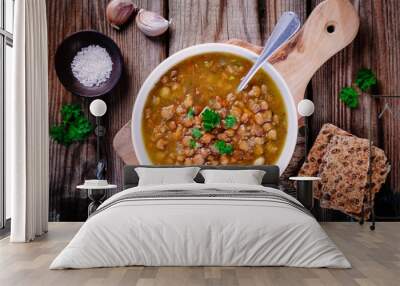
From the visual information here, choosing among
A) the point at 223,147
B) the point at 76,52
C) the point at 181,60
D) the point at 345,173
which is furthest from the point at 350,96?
the point at 76,52

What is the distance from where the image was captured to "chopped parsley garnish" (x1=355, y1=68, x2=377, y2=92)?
6.48 metres

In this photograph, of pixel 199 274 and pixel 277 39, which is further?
→ pixel 277 39

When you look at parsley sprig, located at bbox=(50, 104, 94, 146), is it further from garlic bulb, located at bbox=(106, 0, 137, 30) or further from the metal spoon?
the metal spoon

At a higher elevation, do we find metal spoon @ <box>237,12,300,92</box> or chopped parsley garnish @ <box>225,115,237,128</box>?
metal spoon @ <box>237,12,300,92</box>

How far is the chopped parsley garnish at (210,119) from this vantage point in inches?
255

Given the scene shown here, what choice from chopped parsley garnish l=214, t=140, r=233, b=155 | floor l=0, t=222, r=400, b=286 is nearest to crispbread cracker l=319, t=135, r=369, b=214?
chopped parsley garnish l=214, t=140, r=233, b=155

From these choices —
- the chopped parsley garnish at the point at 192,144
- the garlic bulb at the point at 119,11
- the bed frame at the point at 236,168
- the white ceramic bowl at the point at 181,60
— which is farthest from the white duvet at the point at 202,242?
the garlic bulb at the point at 119,11

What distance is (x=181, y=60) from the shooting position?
21.4 feet

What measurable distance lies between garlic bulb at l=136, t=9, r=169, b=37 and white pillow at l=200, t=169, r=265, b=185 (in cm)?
173

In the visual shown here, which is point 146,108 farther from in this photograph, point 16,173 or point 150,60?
point 16,173

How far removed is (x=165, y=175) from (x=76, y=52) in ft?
5.97

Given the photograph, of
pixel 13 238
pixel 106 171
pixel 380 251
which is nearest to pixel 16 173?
pixel 13 238

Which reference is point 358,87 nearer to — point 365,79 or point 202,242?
point 365,79

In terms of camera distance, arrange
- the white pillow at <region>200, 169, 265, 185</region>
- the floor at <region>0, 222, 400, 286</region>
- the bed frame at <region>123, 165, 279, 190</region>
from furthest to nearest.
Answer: the bed frame at <region>123, 165, 279, 190</region> < the white pillow at <region>200, 169, 265, 185</region> < the floor at <region>0, 222, 400, 286</region>
